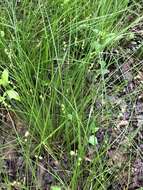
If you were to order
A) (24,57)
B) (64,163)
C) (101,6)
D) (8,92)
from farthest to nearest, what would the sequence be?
(101,6)
(24,57)
(64,163)
(8,92)

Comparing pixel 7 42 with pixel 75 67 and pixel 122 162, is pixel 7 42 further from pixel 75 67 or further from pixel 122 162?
pixel 122 162

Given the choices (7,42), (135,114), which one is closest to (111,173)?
(135,114)

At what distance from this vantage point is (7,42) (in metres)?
1.85

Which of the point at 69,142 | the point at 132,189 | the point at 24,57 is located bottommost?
the point at 132,189

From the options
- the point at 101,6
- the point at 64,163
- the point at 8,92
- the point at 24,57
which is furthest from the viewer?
the point at 101,6

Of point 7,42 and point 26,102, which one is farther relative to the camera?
point 7,42

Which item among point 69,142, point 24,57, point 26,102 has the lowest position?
point 69,142

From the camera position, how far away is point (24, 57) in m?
1.78

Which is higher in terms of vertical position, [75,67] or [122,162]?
[75,67]

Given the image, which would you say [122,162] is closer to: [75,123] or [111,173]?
[111,173]

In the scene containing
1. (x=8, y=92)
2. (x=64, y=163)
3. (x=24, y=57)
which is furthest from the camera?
(x=24, y=57)

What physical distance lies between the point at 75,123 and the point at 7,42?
0.51 m

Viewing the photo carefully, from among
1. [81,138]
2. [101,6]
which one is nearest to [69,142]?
[81,138]

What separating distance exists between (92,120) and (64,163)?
20 cm
